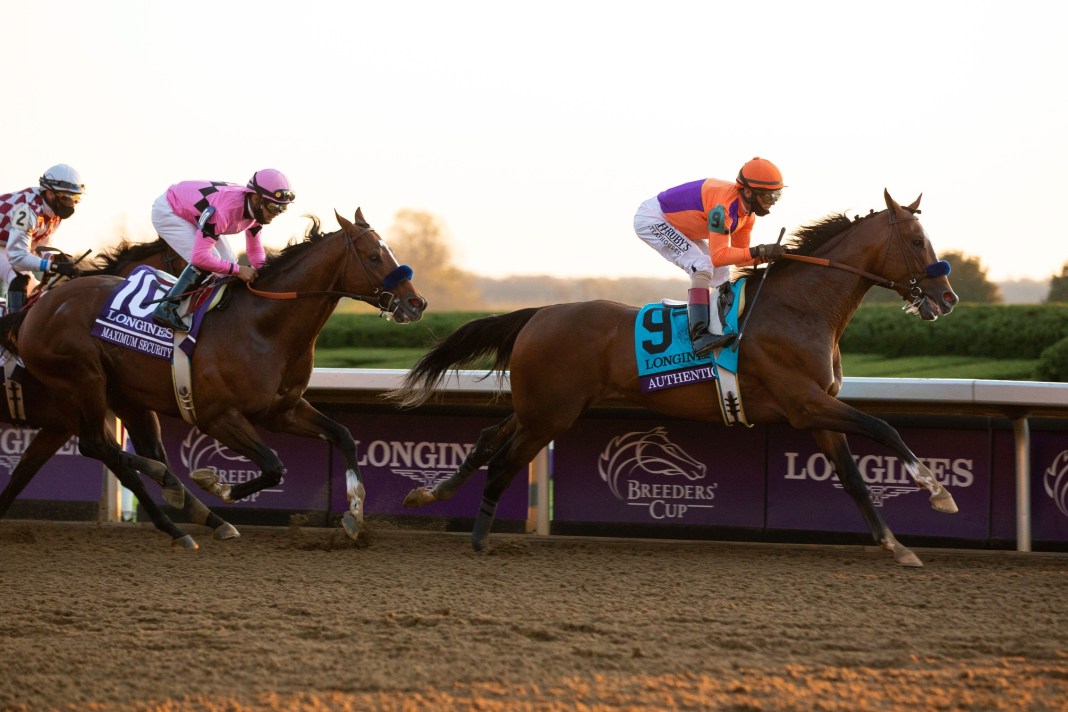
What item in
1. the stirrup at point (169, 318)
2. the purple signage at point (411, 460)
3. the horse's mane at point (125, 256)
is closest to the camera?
the stirrup at point (169, 318)

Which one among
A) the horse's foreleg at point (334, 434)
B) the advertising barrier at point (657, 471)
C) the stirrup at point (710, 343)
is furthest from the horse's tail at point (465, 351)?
the stirrup at point (710, 343)

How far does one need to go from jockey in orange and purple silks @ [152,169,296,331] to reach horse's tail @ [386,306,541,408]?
0.98m

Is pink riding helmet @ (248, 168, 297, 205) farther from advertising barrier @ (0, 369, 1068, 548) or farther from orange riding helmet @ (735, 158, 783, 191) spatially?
orange riding helmet @ (735, 158, 783, 191)

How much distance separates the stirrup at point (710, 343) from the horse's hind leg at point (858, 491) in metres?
0.58

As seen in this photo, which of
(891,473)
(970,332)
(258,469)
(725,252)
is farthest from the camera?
(970,332)

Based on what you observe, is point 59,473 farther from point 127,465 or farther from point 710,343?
point 710,343

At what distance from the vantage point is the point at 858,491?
5.42m

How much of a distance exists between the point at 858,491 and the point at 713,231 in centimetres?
137

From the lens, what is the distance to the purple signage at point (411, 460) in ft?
22.8

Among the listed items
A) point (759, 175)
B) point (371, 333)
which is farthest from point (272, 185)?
point (371, 333)

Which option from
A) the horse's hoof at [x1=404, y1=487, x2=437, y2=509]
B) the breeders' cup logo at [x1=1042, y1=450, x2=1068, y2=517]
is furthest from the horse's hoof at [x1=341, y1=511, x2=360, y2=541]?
the breeders' cup logo at [x1=1042, y1=450, x2=1068, y2=517]

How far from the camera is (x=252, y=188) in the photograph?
5.86 m

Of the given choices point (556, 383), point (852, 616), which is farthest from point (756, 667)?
point (556, 383)

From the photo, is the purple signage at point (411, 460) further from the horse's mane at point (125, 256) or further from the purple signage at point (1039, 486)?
the purple signage at point (1039, 486)
